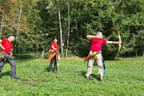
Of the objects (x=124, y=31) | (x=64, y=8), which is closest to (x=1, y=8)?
(x=64, y=8)

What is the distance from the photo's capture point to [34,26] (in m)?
27.0

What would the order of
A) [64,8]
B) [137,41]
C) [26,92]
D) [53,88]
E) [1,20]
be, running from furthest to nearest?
[137,41]
[64,8]
[1,20]
[53,88]
[26,92]

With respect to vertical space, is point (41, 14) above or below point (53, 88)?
above

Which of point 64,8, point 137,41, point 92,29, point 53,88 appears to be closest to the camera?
point 53,88

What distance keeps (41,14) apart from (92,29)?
11.8 m

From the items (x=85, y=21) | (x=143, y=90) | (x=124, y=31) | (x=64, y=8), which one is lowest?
(x=143, y=90)

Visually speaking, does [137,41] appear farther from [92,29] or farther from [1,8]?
[1,8]

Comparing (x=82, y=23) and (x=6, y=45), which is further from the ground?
(x=82, y=23)

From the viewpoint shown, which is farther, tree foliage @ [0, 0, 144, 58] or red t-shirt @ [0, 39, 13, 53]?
tree foliage @ [0, 0, 144, 58]

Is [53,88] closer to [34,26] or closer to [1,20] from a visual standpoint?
[1,20]

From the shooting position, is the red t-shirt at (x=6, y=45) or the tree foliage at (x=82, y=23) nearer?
the red t-shirt at (x=6, y=45)

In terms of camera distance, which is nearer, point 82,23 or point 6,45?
point 6,45

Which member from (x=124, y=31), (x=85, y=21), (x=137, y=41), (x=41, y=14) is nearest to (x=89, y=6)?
(x=85, y=21)

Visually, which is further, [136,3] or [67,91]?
[136,3]
